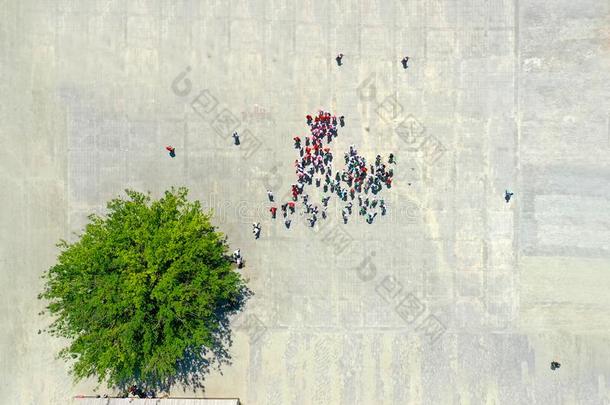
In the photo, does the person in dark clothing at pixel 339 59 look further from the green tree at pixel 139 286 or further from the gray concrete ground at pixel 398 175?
the green tree at pixel 139 286

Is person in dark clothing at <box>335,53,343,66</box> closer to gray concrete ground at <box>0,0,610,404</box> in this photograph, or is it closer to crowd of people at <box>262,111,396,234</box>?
gray concrete ground at <box>0,0,610,404</box>

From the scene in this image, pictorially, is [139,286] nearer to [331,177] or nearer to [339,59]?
[331,177]

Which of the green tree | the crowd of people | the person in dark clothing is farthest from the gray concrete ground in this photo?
the green tree

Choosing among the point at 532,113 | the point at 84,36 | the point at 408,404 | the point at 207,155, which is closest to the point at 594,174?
the point at 532,113

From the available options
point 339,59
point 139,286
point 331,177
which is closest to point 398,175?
point 331,177

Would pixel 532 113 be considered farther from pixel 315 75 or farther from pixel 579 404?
pixel 579 404

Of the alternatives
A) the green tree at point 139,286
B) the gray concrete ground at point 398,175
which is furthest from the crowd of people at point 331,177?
the green tree at point 139,286
